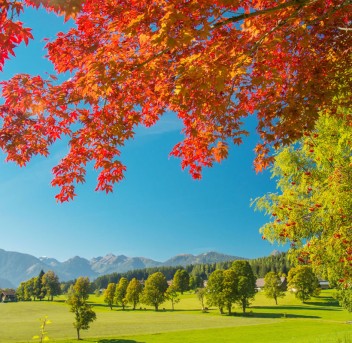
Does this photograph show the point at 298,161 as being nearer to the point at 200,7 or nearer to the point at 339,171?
the point at 339,171

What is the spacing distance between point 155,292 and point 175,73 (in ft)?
285

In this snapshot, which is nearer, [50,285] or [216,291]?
[216,291]

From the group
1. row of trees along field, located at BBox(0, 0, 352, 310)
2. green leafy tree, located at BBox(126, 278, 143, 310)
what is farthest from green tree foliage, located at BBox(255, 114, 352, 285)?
green leafy tree, located at BBox(126, 278, 143, 310)

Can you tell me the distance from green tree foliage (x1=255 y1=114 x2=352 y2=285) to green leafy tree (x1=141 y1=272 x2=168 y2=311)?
76.8 metres

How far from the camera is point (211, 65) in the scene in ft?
19.5

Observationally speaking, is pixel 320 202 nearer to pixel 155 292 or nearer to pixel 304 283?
pixel 155 292

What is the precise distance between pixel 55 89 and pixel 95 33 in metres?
1.40

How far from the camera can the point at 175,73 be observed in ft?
22.0

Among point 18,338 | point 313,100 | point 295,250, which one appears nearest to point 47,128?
point 313,100

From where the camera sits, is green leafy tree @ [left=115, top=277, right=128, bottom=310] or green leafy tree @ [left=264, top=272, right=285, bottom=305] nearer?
green leafy tree @ [left=264, top=272, right=285, bottom=305]

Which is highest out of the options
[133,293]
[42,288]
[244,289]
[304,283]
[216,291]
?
[304,283]

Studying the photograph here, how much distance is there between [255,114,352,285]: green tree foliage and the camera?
11664 mm

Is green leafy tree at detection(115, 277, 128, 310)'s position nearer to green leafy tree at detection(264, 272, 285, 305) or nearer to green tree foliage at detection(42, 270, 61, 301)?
green leafy tree at detection(264, 272, 285, 305)

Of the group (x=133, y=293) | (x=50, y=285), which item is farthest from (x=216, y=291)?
(x=50, y=285)
